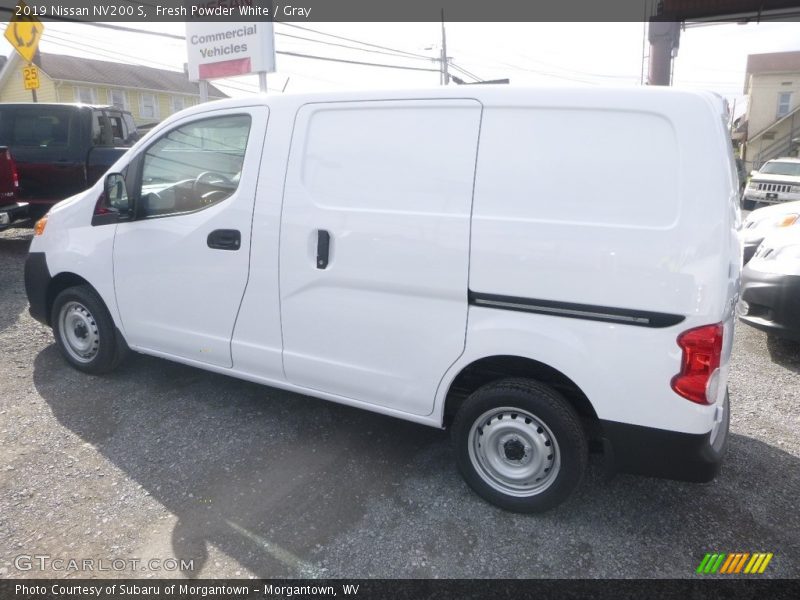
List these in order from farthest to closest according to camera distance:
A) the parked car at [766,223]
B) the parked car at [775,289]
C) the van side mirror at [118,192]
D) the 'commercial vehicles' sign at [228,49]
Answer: the 'commercial vehicles' sign at [228,49] < the parked car at [766,223] < the parked car at [775,289] < the van side mirror at [118,192]

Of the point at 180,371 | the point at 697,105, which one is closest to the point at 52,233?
the point at 180,371

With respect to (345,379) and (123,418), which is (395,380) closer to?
(345,379)

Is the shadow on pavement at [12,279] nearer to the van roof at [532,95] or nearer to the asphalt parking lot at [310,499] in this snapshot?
the asphalt parking lot at [310,499]

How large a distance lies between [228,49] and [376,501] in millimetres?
14084

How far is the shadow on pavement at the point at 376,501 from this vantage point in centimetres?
256

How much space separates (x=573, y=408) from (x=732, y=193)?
114 cm

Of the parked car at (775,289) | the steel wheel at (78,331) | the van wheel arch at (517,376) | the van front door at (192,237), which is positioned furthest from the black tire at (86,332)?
the parked car at (775,289)

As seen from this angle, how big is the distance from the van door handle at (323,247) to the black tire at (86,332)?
75.0 inches

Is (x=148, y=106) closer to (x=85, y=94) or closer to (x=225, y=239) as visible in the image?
(x=85, y=94)

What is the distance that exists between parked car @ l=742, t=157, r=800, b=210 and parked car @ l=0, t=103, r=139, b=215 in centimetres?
1705

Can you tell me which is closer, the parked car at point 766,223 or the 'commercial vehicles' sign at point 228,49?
the parked car at point 766,223

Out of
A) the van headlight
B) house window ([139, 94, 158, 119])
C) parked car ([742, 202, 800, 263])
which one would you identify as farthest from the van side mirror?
house window ([139, 94, 158, 119])

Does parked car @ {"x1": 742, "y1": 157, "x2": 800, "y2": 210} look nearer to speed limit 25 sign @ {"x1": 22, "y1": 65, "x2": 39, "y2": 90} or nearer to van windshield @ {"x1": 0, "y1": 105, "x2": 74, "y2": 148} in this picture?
van windshield @ {"x1": 0, "y1": 105, "x2": 74, "y2": 148}

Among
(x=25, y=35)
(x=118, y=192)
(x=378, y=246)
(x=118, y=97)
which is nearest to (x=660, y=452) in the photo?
(x=378, y=246)
